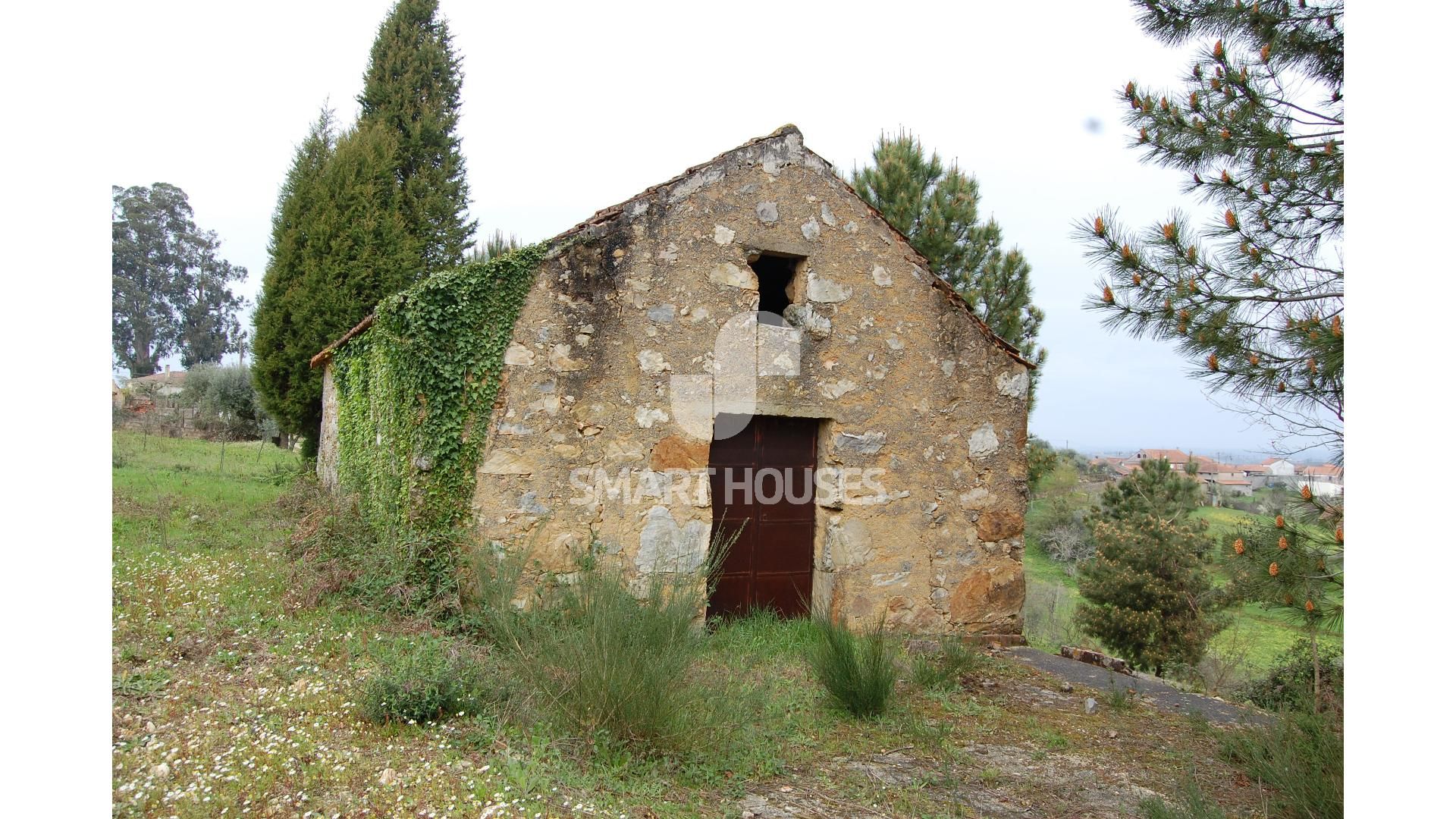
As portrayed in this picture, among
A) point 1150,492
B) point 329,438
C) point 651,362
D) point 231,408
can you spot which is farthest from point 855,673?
point 231,408

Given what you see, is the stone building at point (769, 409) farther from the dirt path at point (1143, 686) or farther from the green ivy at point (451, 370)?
the dirt path at point (1143, 686)

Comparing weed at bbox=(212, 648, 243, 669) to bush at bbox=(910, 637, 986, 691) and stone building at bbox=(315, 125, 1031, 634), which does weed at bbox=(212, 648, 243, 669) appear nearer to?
stone building at bbox=(315, 125, 1031, 634)

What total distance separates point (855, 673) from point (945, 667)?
1256mm

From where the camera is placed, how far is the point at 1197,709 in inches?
217

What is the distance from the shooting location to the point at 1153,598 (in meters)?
11.8

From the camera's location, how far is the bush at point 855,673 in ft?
15.8

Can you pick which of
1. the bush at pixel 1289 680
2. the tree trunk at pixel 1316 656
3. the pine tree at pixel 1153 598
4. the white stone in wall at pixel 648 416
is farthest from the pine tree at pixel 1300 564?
the pine tree at pixel 1153 598

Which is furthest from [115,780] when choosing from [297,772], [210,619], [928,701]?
[928,701]

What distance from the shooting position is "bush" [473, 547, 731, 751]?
3760 mm

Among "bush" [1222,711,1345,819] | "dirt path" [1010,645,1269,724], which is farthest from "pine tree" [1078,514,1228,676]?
"bush" [1222,711,1345,819]

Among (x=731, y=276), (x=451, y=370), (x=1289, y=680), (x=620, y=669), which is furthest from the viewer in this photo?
(x=1289, y=680)

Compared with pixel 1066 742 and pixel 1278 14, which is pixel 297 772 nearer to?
pixel 1066 742

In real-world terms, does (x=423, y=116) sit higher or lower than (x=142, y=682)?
higher

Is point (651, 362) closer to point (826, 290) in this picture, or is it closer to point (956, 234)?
point (826, 290)
